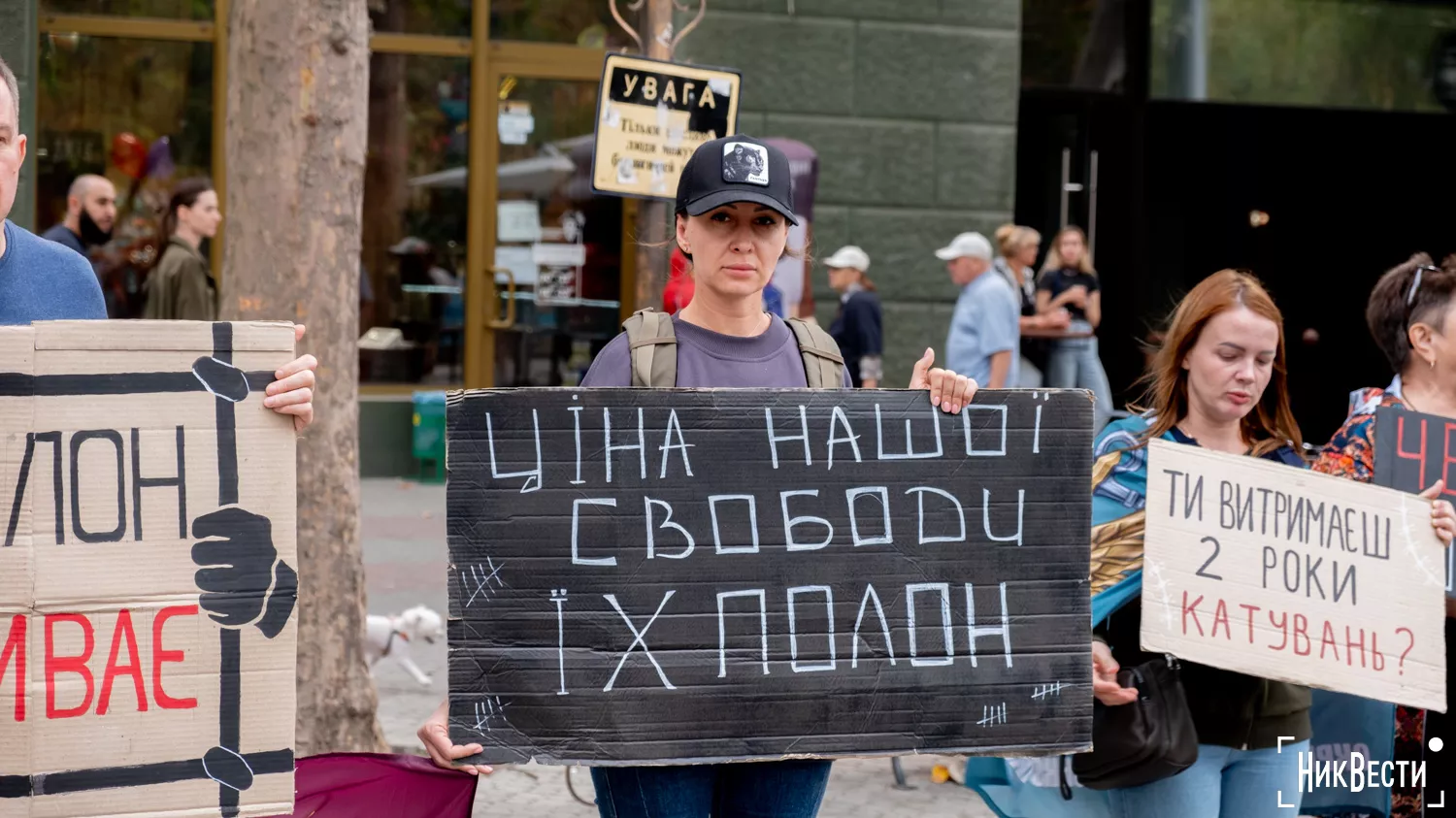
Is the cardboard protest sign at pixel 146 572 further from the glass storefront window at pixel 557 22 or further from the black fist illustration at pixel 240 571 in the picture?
the glass storefront window at pixel 557 22

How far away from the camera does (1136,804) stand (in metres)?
3.49

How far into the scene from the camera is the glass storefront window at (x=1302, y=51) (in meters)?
12.4

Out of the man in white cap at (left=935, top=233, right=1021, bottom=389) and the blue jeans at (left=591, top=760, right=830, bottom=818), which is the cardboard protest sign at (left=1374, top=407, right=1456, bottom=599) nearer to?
the blue jeans at (left=591, top=760, right=830, bottom=818)

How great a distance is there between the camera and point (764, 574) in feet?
9.77

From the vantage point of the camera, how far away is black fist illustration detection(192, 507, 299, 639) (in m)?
2.74

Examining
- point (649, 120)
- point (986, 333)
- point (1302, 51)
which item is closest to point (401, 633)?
point (649, 120)

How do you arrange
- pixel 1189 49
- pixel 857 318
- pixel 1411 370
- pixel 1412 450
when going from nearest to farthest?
pixel 1412 450 < pixel 1411 370 < pixel 857 318 < pixel 1189 49

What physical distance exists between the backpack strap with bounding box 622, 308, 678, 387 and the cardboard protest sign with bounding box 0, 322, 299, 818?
62cm

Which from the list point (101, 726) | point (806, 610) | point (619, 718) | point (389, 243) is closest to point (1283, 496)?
point (806, 610)

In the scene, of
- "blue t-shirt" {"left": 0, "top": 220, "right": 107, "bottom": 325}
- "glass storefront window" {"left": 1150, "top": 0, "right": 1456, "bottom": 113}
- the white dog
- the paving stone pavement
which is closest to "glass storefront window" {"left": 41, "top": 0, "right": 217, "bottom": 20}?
the paving stone pavement

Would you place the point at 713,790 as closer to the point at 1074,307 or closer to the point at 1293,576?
the point at 1293,576

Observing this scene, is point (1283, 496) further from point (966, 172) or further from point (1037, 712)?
point (966, 172)

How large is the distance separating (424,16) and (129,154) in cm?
221

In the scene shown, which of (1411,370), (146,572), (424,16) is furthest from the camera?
(424,16)
